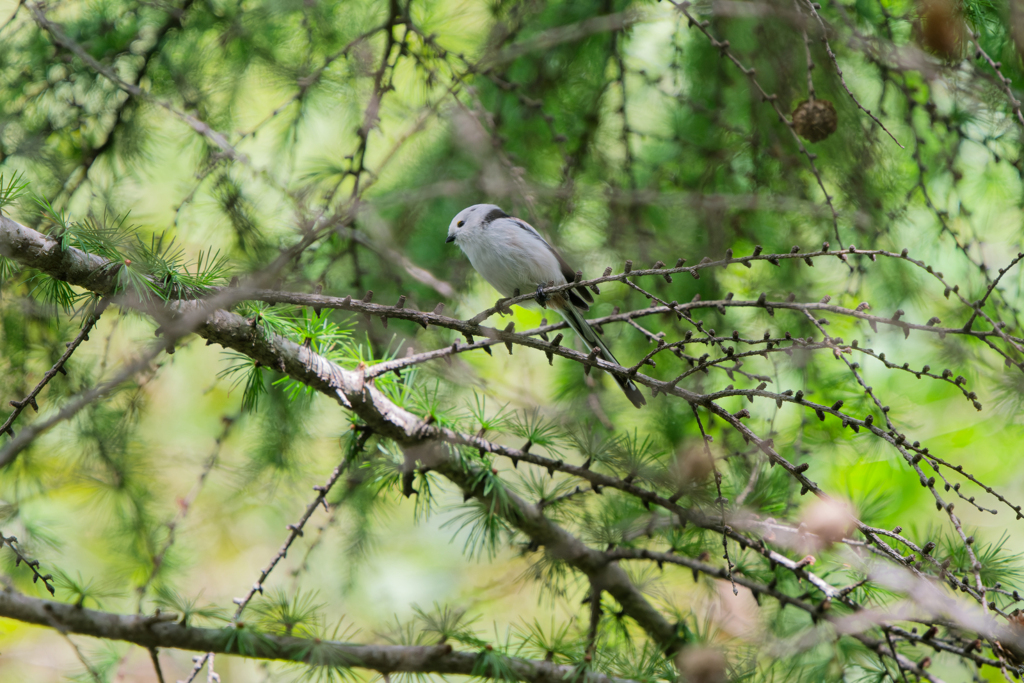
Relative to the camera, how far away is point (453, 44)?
372 cm

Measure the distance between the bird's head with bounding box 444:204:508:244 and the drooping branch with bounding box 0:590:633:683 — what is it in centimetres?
162

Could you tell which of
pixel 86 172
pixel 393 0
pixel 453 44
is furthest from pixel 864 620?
pixel 453 44

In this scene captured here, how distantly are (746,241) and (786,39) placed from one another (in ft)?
3.03

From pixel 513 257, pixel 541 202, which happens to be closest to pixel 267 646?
pixel 513 257

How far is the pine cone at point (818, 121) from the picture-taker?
9.18 feet

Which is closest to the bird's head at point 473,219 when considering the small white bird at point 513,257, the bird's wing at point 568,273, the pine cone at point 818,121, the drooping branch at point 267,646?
the small white bird at point 513,257

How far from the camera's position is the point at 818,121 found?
2.80 metres

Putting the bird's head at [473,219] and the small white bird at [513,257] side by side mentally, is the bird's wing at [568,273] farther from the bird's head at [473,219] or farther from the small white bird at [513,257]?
the bird's head at [473,219]

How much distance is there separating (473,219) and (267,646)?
70.1 inches

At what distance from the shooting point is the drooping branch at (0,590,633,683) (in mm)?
1976

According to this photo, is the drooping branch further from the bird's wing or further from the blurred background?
the bird's wing

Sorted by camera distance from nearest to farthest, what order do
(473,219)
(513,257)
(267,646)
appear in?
1. (267,646)
2. (513,257)
3. (473,219)

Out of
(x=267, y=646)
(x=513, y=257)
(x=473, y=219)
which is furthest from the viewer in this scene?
(x=473, y=219)

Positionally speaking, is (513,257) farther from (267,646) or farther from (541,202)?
(267,646)
